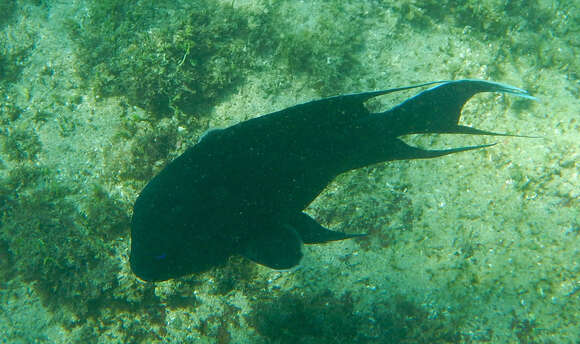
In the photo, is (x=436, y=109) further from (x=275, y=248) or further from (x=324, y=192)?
(x=275, y=248)

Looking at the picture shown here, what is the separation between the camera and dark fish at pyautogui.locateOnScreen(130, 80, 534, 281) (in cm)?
262

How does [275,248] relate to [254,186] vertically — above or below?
below

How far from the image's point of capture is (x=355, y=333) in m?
3.24

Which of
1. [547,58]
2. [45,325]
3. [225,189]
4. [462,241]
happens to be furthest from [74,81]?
[547,58]

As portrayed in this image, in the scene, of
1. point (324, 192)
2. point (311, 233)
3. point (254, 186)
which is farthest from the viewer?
point (324, 192)

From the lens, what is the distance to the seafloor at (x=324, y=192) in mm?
3355

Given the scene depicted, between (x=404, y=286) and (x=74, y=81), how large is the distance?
19.5 feet

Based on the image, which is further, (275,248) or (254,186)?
(275,248)

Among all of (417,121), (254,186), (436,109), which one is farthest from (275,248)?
(436,109)

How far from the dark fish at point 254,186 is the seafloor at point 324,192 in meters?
0.57

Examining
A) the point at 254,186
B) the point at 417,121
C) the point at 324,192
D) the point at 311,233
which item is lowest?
the point at 324,192

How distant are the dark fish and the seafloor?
57 centimetres

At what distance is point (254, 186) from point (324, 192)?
1300 mm

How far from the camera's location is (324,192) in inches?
149
